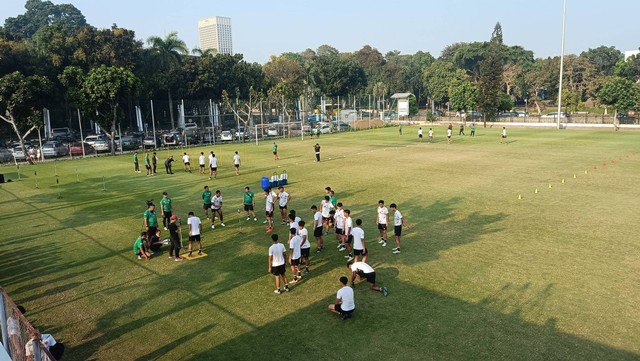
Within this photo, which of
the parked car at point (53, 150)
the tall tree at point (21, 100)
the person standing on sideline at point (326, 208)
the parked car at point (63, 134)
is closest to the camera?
the person standing on sideline at point (326, 208)

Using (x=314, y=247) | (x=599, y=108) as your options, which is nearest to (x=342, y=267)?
(x=314, y=247)

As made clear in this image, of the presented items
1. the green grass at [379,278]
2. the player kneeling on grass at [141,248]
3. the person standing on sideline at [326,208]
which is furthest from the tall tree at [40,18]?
the person standing on sideline at [326,208]

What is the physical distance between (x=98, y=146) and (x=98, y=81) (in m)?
7.86

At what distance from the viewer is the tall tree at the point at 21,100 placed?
4184 cm

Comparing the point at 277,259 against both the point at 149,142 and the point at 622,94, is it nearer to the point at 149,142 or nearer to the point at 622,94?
the point at 149,142

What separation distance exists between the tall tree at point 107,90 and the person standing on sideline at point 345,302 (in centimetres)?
4308

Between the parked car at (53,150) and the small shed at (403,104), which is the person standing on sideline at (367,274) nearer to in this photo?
the parked car at (53,150)

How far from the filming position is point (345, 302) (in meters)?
10.8

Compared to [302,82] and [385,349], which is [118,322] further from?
[302,82]

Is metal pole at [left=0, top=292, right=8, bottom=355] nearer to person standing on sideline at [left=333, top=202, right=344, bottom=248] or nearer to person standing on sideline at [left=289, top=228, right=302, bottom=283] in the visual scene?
person standing on sideline at [left=289, top=228, right=302, bottom=283]

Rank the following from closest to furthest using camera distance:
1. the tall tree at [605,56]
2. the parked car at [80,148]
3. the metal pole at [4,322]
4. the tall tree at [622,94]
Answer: the metal pole at [4,322] → the parked car at [80,148] → the tall tree at [622,94] → the tall tree at [605,56]

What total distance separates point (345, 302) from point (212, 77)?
65.1m

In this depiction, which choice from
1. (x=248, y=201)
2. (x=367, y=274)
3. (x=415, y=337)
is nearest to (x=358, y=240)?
(x=367, y=274)

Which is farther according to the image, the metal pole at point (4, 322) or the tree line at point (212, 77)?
the tree line at point (212, 77)
